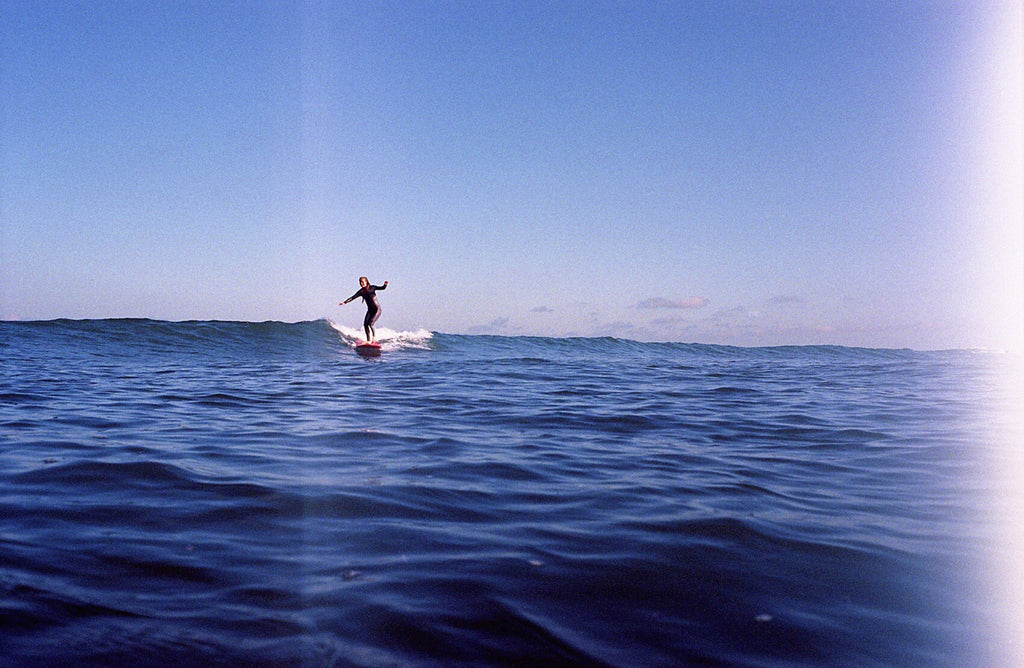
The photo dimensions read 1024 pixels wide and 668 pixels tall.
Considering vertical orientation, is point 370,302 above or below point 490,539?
above

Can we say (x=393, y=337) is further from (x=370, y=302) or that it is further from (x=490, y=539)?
(x=490, y=539)

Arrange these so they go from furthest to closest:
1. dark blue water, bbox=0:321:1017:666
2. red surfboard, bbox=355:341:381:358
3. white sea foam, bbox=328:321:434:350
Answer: white sea foam, bbox=328:321:434:350
red surfboard, bbox=355:341:381:358
dark blue water, bbox=0:321:1017:666

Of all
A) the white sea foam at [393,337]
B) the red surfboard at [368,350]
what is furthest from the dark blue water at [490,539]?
the white sea foam at [393,337]

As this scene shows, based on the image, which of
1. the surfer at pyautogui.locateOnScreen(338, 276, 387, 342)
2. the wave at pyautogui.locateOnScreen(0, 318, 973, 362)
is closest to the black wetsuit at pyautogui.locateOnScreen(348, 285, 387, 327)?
the surfer at pyautogui.locateOnScreen(338, 276, 387, 342)

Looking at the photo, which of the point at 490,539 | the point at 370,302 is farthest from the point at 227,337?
the point at 490,539

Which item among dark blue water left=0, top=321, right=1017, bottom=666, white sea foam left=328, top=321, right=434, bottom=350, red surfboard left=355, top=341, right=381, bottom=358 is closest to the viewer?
dark blue water left=0, top=321, right=1017, bottom=666

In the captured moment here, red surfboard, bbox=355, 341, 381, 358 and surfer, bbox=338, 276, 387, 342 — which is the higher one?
surfer, bbox=338, 276, 387, 342

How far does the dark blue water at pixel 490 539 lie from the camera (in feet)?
6.98

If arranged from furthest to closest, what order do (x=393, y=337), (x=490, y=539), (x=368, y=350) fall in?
(x=393, y=337)
(x=368, y=350)
(x=490, y=539)

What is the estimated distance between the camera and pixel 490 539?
3104mm

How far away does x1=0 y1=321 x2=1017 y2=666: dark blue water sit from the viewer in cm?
213

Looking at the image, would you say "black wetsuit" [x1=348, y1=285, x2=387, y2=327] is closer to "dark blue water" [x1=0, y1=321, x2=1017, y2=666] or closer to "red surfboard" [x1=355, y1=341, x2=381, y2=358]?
"red surfboard" [x1=355, y1=341, x2=381, y2=358]

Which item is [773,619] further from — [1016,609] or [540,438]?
[540,438]

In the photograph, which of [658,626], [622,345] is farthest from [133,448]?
[622,345]
